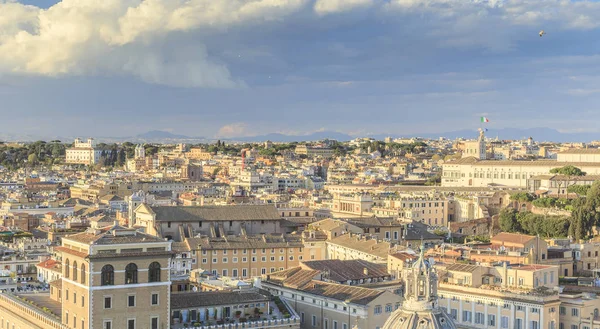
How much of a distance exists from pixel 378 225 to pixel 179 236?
12.6 metres

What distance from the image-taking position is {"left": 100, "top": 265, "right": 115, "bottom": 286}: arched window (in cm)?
3080

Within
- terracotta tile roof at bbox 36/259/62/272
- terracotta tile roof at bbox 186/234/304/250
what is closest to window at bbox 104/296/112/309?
terracotta tile roof at bbox 36/259/62/272

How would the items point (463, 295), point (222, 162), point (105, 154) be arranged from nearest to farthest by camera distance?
point (463, 295) → point (222, 162) → point (105, 154)

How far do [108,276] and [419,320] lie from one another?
1049 centimetres

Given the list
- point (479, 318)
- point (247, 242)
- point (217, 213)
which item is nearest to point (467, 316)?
point (479, 318)

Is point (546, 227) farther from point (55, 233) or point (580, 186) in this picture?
point (55, 233)

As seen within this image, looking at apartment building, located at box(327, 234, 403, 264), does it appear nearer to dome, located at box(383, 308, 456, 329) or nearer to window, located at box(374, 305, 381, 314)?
window, located at box(374, 305, 381, 314)

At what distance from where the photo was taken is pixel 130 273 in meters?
31.3

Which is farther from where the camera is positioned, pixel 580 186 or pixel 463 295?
pixel 580 186

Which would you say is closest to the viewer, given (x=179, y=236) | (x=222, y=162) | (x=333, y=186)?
(x=179, y=236)

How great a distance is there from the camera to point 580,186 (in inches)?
3248

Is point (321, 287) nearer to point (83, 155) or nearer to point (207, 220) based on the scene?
point (207, 220)

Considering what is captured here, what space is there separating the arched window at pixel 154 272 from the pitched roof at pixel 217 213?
27652 mm

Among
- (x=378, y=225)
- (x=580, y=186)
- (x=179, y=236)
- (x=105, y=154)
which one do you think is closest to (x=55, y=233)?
(x=179, y=236)
